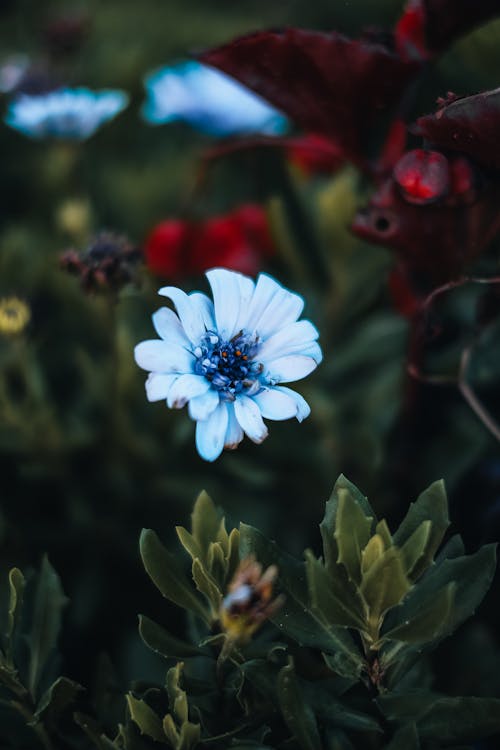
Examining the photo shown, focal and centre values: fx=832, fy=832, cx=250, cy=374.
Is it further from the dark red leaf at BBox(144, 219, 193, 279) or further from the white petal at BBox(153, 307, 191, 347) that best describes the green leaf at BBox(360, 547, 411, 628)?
the dark red leaf at BBox(144, 219, 193, 279)

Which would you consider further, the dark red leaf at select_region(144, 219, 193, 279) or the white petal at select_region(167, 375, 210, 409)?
the dark red leaf at select_region(144, 219, 193, 279)

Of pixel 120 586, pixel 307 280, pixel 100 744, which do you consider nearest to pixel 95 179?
pixel 307 280

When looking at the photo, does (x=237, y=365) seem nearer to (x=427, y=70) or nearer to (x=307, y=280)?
(x=427, y=70)

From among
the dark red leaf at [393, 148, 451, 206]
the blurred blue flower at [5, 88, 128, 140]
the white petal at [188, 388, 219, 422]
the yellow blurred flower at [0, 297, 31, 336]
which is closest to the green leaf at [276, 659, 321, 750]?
the white petal at [188, 388, 219, 422]

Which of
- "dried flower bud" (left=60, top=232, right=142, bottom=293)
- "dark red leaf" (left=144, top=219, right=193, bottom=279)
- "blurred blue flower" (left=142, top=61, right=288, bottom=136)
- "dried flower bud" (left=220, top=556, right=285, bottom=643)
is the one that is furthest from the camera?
"blurred blue flower" (left=142, top=61, right=288, bottom=136)

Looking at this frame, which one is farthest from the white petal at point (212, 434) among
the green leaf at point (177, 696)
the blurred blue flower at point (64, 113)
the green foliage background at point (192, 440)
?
the blurred blue flower at point (64, 113)

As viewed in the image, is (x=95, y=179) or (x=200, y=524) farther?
(x=95, y=179)
